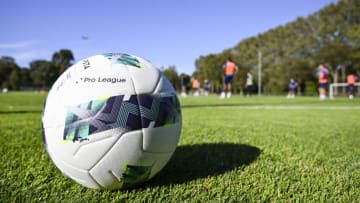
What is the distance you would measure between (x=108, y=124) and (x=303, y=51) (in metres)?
53.7

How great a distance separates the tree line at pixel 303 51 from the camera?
4402 cm

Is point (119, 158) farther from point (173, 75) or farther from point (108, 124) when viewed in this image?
point (173, 75)

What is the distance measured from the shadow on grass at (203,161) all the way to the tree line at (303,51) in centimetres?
2965

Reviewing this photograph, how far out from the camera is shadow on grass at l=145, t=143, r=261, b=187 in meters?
2.53

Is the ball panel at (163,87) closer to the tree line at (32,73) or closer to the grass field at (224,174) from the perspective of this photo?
the grass field at (224,174)

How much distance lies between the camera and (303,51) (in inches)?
1982

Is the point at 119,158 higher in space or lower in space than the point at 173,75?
lower

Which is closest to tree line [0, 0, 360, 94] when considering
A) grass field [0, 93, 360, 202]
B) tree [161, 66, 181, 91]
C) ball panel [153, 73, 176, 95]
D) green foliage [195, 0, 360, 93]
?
green foliage [195, 0, 360, 93]

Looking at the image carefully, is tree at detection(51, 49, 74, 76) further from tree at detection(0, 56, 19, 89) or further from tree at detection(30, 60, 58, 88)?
tree at detection(0, 56, 19, 89)

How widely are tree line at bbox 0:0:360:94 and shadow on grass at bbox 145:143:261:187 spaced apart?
2965 centimetres

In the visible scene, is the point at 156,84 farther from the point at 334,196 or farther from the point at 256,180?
the point at 334,196

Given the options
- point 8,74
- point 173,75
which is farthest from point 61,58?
point 173,75

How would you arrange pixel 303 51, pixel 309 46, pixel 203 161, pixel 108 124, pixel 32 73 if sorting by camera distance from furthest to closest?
1. pixel 32 73
2. pixel 303 51
3. pixel 309 46
4. pixel 203 161
5. pixel 108 124

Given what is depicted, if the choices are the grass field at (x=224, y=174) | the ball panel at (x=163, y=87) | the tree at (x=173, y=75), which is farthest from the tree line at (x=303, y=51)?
the ball panel at (x=163, y=87)
